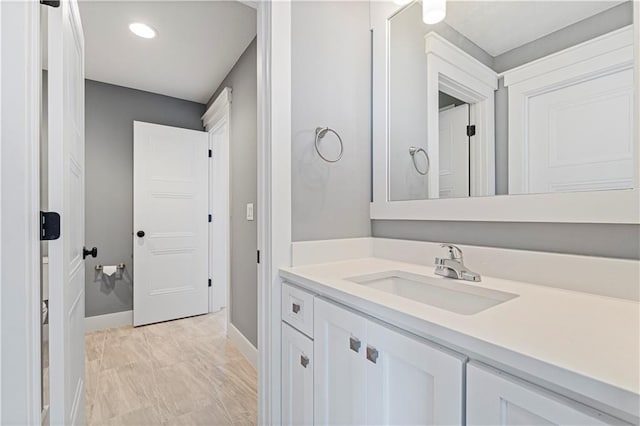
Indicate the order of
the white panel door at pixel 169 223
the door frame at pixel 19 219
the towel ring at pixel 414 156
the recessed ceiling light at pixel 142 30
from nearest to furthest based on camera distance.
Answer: the door frame at pixel 19 219
the towel ring at pixel 414 156
the recessed ceiling light at pixel 142 30
the white panel door at pixel 169 223

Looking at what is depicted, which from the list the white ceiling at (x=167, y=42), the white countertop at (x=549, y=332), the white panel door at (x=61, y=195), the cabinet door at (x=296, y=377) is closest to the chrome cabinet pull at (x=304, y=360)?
the cabinet door at (x=296, y=377)

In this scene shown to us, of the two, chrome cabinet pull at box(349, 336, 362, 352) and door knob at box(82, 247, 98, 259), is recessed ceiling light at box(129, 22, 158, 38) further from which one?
chrome cabinet pull at box(349, 336, 362, 352)

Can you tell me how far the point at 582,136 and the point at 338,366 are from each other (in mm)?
1052

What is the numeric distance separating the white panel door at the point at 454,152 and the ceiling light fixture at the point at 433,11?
43cm

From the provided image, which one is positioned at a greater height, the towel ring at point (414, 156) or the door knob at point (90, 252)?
the towel ring at point (414, 156)

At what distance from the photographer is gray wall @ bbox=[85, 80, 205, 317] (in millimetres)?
2824

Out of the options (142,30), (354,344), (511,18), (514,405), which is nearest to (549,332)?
(514,405)

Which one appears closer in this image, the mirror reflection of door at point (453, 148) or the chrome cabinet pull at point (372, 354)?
the chrome cabinet pull at point (372, 354)

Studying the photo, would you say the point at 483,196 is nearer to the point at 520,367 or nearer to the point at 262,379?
the point at 520,367

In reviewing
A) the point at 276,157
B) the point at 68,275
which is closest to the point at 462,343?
the point at 276,157

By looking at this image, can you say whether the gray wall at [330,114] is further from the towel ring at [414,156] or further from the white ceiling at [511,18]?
the white ceiling at [511,18]

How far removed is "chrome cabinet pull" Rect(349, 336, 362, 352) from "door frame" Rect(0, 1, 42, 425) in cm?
83

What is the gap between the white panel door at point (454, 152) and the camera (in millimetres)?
1283

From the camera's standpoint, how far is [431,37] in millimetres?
1406
